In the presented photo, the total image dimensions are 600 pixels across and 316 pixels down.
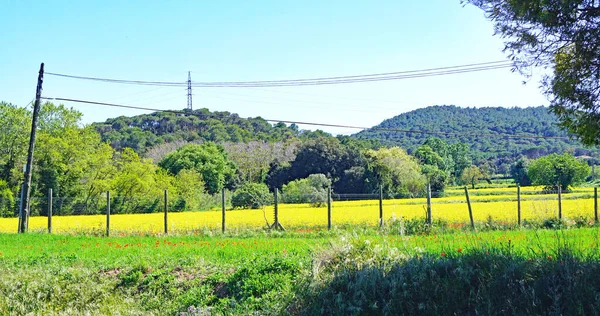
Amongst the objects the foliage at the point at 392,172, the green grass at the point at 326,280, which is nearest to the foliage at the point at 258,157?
the foliage at the point at 392,172

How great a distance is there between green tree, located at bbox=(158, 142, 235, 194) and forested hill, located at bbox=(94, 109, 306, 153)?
22.6m

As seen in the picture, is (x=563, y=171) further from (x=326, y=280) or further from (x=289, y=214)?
(x=326, y=280)

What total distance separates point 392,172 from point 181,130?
5387 centimetres

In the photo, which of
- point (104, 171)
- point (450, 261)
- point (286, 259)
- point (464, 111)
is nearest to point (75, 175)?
point (104, 171)

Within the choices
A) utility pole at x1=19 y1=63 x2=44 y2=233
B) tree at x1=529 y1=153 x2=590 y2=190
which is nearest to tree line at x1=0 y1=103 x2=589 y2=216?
tree at x1=529 y1=153 x2=590 y2=190

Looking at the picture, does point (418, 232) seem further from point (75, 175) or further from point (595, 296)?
point (75, 175)

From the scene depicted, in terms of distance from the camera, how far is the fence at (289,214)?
67.5 ft

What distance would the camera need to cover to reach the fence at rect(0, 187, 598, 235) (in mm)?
20562

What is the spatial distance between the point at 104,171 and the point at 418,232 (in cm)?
3756

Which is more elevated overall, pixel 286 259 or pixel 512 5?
pixel 512 5

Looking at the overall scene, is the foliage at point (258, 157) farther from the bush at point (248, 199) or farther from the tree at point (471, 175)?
the bush at point (248, 199)

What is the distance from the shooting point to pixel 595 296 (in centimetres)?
545

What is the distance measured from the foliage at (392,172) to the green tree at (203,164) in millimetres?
19846

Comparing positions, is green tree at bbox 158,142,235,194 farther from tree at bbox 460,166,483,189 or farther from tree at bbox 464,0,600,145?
tree at bbox 464,0,600,145
